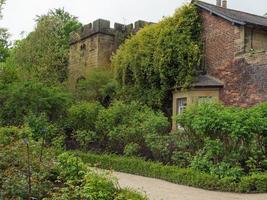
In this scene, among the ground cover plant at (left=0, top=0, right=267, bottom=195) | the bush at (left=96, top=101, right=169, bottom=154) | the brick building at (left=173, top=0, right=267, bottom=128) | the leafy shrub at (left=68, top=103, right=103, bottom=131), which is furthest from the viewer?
the leafy shrub at (left=68, top=103, right=103, bottom=131)

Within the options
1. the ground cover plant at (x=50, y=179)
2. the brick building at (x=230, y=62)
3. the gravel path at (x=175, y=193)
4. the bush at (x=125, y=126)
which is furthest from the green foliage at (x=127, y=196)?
the brick building at (x=230, y=62)

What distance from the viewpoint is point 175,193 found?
11320 mm

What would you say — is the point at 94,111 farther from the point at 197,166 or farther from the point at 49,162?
the point at 49,162

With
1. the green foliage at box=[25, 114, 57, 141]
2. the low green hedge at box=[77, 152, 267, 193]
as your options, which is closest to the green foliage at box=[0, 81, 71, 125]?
the green foliage at box=[25, 114, 57, 141]

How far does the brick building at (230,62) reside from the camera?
793 inches

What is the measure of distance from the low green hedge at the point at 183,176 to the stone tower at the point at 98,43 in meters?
15.7

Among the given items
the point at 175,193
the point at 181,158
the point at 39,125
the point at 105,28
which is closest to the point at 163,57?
the point at 39,125

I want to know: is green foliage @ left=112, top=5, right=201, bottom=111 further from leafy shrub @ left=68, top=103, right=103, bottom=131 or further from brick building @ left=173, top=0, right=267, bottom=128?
leafy shrub @ left=68, top=103, right=103, bottom=131

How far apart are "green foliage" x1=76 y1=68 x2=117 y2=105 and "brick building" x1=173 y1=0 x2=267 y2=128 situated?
5.44 m

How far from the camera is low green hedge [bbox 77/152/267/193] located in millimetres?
12008

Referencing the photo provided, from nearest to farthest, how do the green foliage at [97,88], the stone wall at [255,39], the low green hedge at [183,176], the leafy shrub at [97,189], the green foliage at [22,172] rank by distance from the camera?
the leafy shrub at [97,189] → the green foliage at [22,172] → the low green hedge at [183,176] → the stone wall at [255,39] → the green foliage at [97,88]

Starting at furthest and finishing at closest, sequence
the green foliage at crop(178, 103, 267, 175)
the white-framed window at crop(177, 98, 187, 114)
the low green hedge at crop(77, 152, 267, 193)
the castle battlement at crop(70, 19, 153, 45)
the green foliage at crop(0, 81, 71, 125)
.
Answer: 1. the castle battlement at crop(70, 19, 153, 45)
2. the white-framed window at crop(177, 98, 187, 114)
3. the green foliage at crop(0, 81, 71, 125)
4. the green foliage at crop(178, 103, 267, 175)
5. the low green hedge at crop(77, 152, 267, 193)

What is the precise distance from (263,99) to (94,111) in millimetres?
7076

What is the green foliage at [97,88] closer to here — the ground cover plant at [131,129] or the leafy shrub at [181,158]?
the ground cover plant at [131,129]
